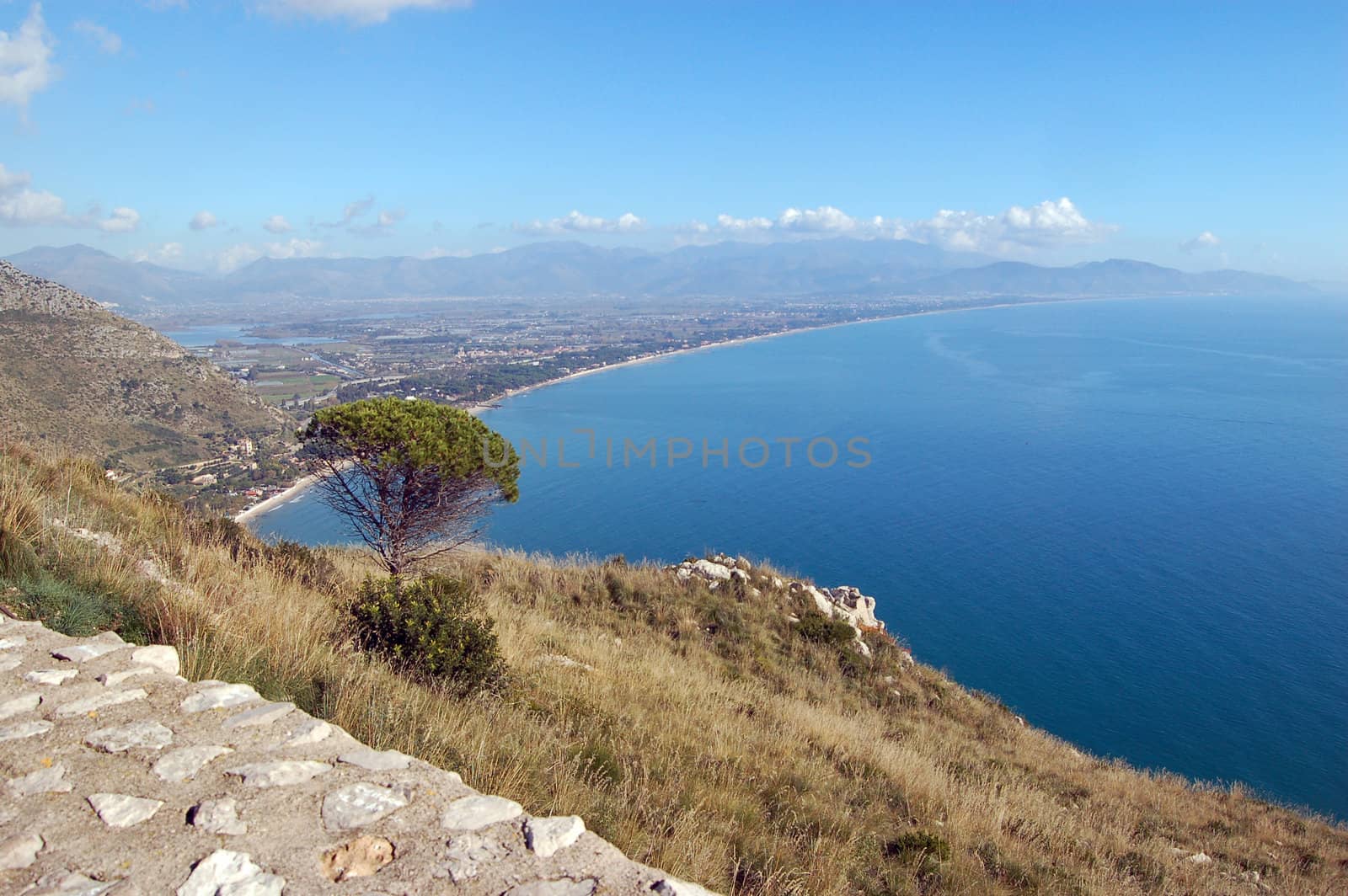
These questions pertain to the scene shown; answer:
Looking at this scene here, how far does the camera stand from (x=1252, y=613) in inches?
1137

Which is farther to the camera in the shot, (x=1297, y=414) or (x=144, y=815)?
(x=1297, y=414)

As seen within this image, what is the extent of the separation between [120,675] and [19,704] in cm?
32

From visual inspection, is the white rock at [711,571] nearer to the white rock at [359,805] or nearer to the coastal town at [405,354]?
the coastal town at [405,354]

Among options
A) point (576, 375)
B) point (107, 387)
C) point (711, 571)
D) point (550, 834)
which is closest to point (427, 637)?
point (550, 834)

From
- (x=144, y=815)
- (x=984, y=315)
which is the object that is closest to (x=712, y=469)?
(x=144, y=815)

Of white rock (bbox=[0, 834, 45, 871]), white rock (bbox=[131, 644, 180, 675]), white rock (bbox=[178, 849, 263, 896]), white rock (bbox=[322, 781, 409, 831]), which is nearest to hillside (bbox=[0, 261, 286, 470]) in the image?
white rock (bbox=[131, 644, 180, 675])

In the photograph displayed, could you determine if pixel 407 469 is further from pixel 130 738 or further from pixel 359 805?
pixel 359 805

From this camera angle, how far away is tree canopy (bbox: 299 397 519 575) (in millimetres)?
7883

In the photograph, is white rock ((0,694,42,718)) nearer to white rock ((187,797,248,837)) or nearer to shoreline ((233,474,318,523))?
white rock ((187,797,248,837))

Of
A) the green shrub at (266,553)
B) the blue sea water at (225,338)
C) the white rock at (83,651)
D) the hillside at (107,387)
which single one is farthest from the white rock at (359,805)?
the blue sea water at (225,338)

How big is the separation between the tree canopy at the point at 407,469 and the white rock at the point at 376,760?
558 cm

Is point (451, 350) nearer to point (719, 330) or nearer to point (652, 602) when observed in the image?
point (719, 330)

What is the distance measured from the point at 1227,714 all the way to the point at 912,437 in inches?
1323

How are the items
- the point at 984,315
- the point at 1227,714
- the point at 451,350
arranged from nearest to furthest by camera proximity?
the point at 1227,714, the point at 451,350, the point at 984,315
